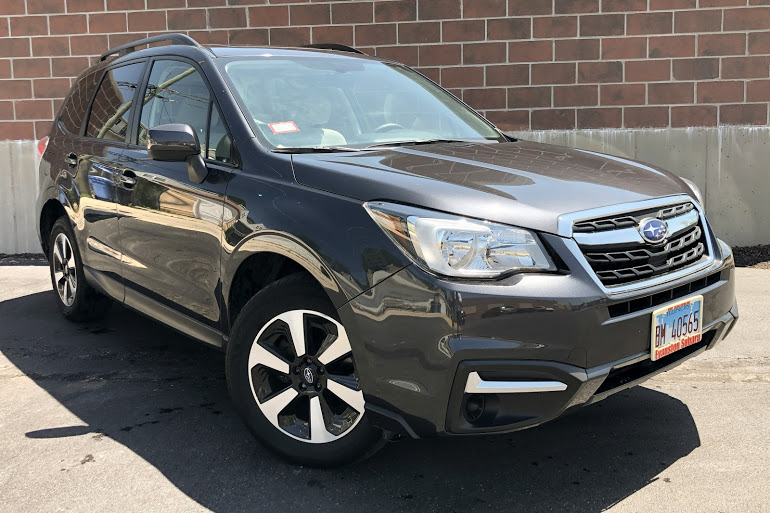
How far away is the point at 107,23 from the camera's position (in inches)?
320

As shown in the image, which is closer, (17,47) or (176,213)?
(176,213)

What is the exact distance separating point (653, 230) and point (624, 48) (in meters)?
5.11

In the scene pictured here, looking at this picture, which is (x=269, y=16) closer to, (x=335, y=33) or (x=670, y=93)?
(x=335, y=33)

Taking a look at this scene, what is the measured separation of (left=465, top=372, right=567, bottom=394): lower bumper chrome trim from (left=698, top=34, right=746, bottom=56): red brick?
583 centimetres

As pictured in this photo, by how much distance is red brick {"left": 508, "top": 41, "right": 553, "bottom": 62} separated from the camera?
7.60 meters

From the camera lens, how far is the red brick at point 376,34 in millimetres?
7777

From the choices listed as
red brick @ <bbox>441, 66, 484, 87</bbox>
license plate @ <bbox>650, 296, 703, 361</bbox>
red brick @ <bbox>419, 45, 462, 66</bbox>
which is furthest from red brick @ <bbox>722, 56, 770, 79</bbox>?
license plate @ <bbox>650, 296, 703, 361</bbox>

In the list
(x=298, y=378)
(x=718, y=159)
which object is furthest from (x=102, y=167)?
(x=718, y=159)

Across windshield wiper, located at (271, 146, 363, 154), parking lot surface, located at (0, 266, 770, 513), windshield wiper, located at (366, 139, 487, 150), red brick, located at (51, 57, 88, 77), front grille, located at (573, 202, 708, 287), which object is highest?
red brick, located at (51, 57, 88, 77)

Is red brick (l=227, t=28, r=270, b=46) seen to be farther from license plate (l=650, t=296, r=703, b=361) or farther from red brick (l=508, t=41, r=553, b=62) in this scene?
license plate (l=650, t=296, r=703, b=361)

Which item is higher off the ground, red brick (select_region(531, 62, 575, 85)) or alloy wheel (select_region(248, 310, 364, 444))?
red brick (select_region(531, 62, 575, 85))

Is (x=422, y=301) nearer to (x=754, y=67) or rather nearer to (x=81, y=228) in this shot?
(x=81, y=228)

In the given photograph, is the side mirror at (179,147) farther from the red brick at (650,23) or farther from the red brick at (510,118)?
the red brick at (650,23)

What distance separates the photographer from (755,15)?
737cm
